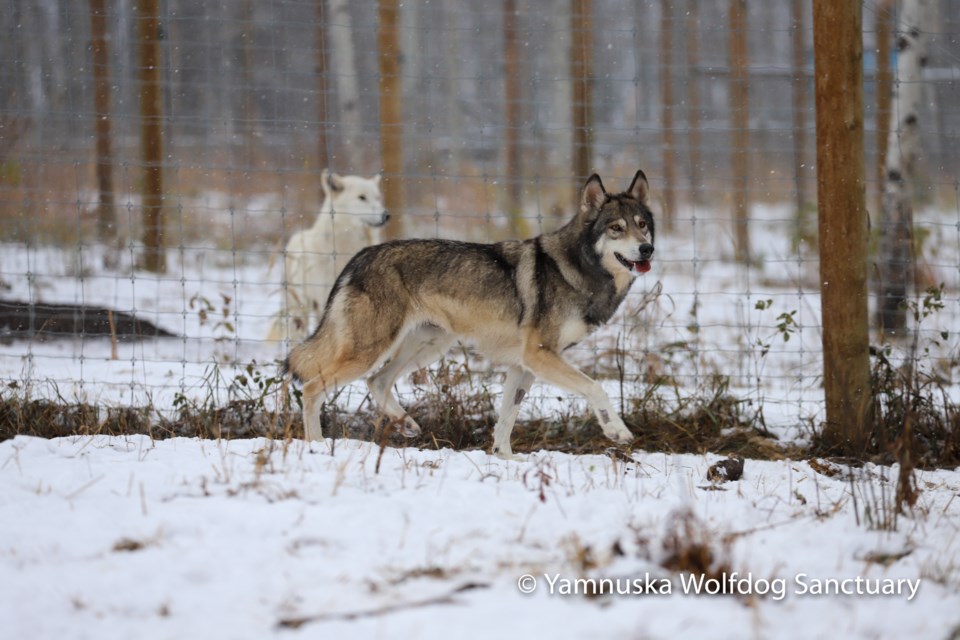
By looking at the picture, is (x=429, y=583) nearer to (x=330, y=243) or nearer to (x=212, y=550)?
(x=212, y=550)

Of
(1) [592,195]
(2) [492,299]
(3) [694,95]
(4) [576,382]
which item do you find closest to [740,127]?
(1) [592,195]

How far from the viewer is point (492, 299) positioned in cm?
470

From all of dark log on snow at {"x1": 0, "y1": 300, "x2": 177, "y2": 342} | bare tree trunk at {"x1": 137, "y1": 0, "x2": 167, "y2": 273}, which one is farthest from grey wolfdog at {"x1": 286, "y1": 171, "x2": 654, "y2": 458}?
bare tree trunk at {"x1": 137, "y1": 0, "x2": 167, "y2": 273}

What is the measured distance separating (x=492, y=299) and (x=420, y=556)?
2.23 m

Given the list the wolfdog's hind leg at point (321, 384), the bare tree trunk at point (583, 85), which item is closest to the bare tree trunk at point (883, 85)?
the bare tree trunk at point (583, 85)

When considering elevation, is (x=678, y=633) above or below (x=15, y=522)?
below

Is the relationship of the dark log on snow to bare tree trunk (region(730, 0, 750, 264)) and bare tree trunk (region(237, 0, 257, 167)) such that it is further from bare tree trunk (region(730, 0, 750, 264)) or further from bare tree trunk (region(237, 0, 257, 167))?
bare tree trunk (region(730, 0, 750, 264))

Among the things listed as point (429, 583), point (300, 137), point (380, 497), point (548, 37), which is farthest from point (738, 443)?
point (300, 137)

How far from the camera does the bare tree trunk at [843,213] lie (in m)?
4.50

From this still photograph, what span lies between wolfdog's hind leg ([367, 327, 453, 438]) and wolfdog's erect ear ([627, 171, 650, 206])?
129 centimetres

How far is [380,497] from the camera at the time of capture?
3.05m

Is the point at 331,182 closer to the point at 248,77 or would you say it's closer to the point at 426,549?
the point at 248,77

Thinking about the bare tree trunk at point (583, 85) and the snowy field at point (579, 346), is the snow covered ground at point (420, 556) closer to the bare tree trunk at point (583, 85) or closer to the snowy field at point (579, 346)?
the snowy field at point (579, 346)

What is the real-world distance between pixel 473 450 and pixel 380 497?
155cm
